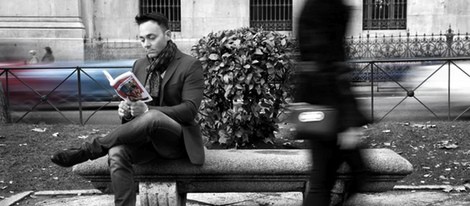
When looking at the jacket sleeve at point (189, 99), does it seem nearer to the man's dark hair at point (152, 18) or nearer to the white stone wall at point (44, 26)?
the man's dark hair at point (152, 18)

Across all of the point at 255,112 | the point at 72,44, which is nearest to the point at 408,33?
the point at 72,44

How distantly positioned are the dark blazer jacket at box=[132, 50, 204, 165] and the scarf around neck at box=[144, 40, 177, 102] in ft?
0.13

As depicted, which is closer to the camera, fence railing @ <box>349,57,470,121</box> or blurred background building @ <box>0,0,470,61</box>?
fence railing @ <box>349,57,470,121</box>

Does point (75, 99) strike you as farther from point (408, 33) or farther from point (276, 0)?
point (408, 33)

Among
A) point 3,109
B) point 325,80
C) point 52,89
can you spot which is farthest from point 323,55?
point 52,89

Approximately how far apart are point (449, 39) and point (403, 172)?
17.1 m

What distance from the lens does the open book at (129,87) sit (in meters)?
4.61

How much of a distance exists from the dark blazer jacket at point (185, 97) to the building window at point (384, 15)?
1814cm

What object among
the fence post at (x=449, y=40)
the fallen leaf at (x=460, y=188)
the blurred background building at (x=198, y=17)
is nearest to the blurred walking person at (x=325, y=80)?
the fallen leaf at (x=460, y=188)

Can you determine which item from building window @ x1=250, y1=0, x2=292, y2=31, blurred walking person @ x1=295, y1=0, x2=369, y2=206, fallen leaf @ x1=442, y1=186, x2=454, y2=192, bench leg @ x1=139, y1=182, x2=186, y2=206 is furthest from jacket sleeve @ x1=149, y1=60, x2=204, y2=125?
building window @ x1=250, y1=0, x2=292, y2=31

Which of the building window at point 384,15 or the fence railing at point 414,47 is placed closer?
the fence railing at point 414,47

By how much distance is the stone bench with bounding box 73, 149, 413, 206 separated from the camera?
5.07 metres

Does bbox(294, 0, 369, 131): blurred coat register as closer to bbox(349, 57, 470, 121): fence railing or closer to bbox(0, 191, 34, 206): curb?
bbox(0, 191, 34, 206): curb

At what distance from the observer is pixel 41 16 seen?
21.1 metres
